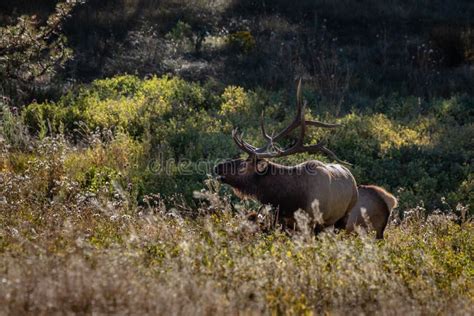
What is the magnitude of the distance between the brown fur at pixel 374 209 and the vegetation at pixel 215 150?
215mm

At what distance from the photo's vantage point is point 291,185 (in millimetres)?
8477

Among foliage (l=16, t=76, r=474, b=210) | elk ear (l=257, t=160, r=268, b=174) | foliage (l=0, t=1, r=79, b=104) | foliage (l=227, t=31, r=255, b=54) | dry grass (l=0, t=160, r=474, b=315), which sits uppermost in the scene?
dry grass (l=0, t=160, r=474, b=315)

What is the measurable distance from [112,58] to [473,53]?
9.28 metres

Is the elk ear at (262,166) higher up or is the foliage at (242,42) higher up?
the elk ear at (262,166)

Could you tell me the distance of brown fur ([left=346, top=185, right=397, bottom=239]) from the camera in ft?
29.7

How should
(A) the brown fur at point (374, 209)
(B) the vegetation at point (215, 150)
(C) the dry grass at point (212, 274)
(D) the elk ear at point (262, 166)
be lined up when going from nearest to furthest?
(C) the dry grass at point (212, 274) < (B) the vegetation at point (215, 150) < (D) the elk ear at point (262, 166) < (A) the brown fur at point (374, 209)

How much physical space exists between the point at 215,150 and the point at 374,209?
3823 millimetres

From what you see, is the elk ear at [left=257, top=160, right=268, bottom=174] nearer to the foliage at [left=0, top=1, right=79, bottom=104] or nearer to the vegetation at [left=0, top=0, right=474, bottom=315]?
the vegetation at [left=0, top=0, right=474, bottom=315]

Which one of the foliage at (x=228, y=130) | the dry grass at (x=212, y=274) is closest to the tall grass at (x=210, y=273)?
the dry grass at (x=212, y=274)

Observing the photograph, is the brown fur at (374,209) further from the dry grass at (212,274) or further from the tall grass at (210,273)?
the dry grass at (212,274)

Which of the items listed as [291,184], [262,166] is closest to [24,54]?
[262,166]

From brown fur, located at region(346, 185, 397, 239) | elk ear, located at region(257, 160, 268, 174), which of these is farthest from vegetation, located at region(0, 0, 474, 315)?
elk ear, located at region(257, 160, 268, 174)

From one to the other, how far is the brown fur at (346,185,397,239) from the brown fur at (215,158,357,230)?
0.38 meters

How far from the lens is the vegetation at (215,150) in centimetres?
522
